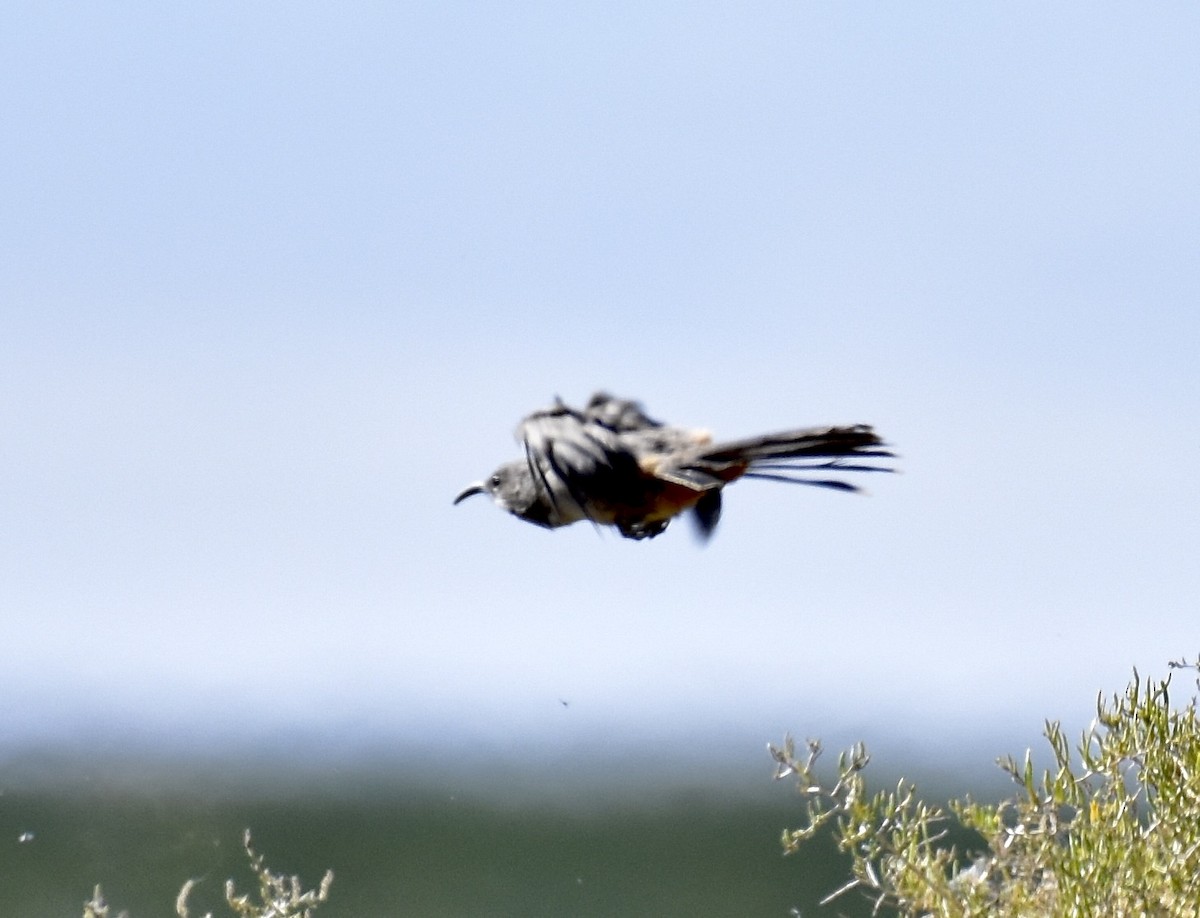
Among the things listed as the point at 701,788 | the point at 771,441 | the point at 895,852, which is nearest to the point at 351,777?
the point at 701,788

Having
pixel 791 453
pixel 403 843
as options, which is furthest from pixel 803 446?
pixel 403 843

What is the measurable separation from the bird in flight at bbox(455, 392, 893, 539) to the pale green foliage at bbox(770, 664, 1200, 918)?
123 cm

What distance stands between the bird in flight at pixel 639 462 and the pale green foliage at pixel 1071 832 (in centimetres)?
123

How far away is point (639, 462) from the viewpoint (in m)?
→ 5.13

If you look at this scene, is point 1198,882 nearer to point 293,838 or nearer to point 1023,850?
point 1023,850

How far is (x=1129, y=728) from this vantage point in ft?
11.7

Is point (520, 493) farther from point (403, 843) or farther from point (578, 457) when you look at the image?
point (403, 843)

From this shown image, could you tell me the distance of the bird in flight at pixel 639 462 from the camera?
186 inches

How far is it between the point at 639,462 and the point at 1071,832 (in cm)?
207

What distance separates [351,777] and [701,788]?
5.27 ft

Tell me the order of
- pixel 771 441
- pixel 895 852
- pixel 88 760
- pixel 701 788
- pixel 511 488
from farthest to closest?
1. pixel 701 788
2. pixel 88 760
3. pixel 511 488
4. pixel 771 441
5. pixel 895 852

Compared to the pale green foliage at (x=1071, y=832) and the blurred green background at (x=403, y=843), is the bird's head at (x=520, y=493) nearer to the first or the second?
the blurred green background at (x=403, y=843)

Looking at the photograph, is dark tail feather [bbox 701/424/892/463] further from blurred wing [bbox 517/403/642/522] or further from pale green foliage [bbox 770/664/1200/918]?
pale green foliage [bbox 770/664/1200/918]

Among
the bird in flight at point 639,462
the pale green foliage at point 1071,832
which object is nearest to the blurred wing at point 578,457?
the bird in flight at point 639,462
